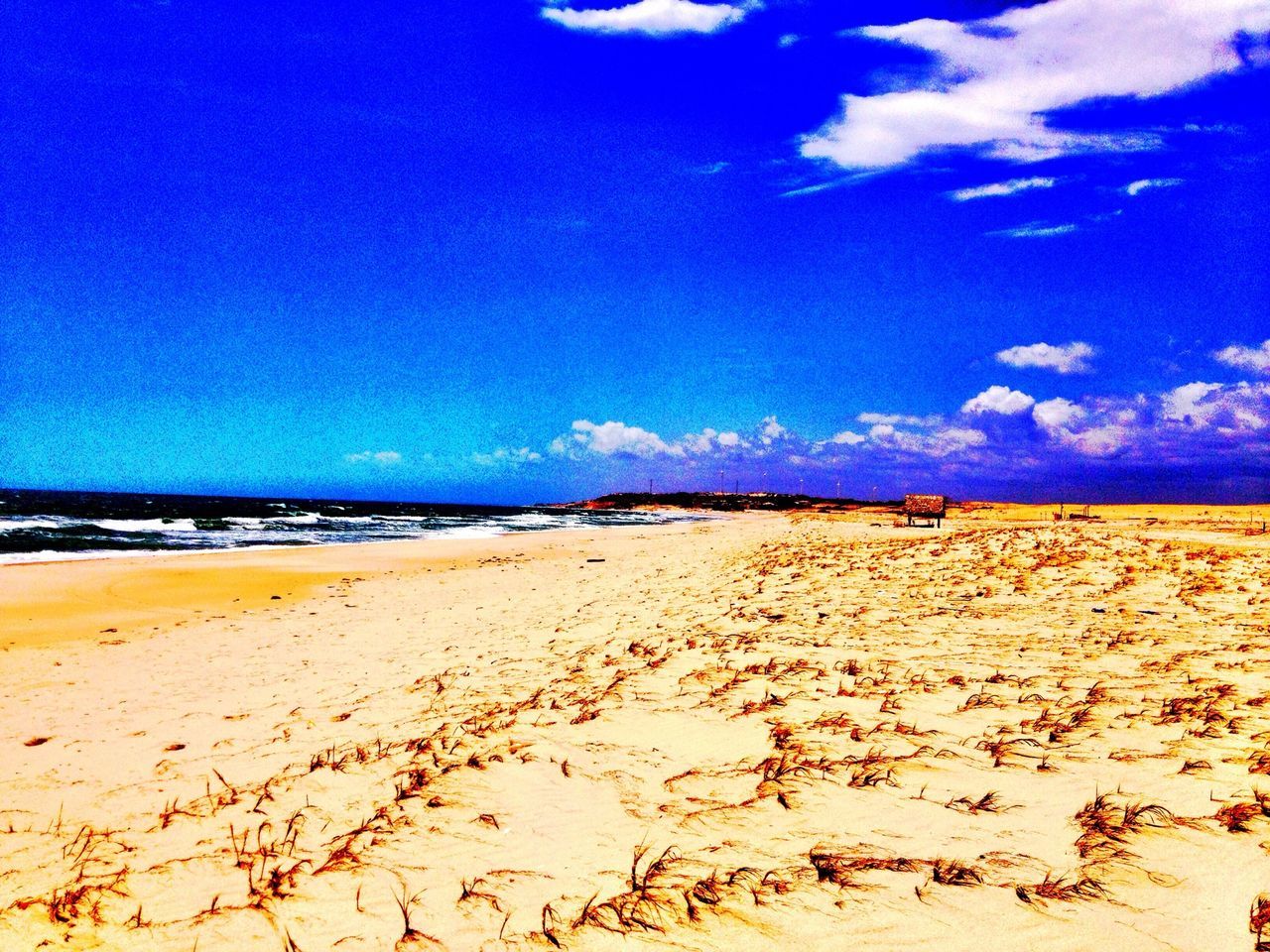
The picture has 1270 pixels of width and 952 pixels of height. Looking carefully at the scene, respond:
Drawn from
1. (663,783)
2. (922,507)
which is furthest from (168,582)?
(922,507)

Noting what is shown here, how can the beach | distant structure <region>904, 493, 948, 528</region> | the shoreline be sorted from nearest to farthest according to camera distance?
the beach
the shoreline
distant structure <region>904, 493, 948, 528</region>

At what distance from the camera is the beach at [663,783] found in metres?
2.67

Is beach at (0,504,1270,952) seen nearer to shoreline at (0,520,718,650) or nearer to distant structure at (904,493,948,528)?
shoreline at (0,520,718,650)

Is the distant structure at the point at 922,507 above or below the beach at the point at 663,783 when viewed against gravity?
above

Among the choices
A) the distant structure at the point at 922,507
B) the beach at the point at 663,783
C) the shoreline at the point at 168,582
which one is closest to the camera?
the beach at the point at 663,783

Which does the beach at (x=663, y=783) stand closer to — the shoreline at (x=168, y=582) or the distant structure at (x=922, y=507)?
the shoreline at (x=168, y=582)

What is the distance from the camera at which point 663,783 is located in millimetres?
3799

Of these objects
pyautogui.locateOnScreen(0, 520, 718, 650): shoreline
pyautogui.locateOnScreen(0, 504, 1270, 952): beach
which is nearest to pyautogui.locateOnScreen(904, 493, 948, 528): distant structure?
pyautogui.locateOnScreen(0, 520, 718, 650): shoreline

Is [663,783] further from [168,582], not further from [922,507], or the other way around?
[922,507]

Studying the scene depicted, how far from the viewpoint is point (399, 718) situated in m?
5.18

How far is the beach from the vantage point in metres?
2.67

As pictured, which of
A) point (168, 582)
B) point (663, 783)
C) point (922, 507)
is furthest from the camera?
point (922, 507)

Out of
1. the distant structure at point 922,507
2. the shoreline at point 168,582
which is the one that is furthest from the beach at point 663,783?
the distant structure at point 922,507

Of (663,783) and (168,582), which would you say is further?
(168,582)
